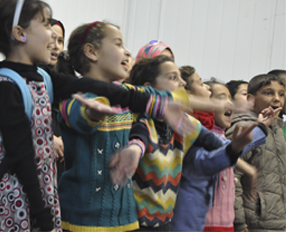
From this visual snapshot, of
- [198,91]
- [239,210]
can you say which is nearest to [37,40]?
[198,91]

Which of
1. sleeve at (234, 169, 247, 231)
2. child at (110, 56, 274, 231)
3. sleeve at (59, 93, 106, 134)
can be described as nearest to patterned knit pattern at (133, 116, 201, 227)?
child at (110, 56, 274, 231)

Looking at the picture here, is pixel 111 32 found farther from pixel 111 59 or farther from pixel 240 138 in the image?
pixel 240 138

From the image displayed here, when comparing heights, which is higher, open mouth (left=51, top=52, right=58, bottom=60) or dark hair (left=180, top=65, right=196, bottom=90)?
open mouth (left=51, top=52, right=58, bottom=60)

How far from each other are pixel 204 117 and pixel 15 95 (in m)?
1.15

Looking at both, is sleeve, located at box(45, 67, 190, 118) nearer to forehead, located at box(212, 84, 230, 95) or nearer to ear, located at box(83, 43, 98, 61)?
ear, located at box(83, 43, 98, 61)

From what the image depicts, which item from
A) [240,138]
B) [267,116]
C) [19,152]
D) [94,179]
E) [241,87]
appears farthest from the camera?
[241,87]

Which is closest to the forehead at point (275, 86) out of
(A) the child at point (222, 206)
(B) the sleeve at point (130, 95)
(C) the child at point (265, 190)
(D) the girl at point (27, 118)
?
(C) the child at point (265, 190)

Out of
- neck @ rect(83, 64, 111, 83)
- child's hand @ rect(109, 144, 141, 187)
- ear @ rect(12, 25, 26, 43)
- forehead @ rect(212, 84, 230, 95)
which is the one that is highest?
ear @ rect(12, 25, 26, 43)

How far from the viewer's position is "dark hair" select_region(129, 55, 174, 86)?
73.8 inches

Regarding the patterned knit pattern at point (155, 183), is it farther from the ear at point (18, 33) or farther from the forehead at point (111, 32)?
the ear at point (18, 33)

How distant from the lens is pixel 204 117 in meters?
2.10

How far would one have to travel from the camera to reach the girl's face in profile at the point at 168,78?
1.84 meters

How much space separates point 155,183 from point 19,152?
63cm

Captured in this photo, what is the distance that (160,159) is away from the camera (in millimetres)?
1632
